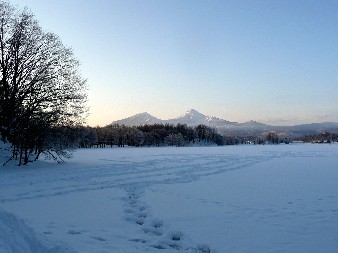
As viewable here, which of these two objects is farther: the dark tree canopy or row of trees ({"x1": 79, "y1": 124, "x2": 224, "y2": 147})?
row of trees ({"x1": 79, "y1": 124, "x2": 224, "y2": 147})

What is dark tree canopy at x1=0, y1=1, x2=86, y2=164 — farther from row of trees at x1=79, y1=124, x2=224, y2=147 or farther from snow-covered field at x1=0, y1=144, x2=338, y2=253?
row of trees at x1=79, y1=124, x2=224, y2=147

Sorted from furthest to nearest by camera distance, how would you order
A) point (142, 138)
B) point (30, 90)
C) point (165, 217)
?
point (142, 138) → point (30, 90) → point (165, 217)

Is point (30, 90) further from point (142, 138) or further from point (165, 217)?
point (142, 138)

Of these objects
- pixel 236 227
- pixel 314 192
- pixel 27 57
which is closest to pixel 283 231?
pixel 236 227

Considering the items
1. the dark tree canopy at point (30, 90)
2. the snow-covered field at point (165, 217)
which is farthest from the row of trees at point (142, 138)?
the snow-covered field at point (165, 217)

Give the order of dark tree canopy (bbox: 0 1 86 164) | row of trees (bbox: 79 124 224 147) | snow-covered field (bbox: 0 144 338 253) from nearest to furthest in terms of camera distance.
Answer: snow-covered field (bbox: 0 144 338 253) → dark tree canopy (bbox: 0 1 86 164) → row of trees (bbox: 79 124 224 147)

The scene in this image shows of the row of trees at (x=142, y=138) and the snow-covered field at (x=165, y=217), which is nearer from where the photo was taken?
the snow-covered field at (x=165, y=217)

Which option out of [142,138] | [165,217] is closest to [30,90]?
[165,217]

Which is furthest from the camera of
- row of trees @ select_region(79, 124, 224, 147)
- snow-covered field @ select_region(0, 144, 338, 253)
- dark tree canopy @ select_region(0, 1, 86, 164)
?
row of trees @ select_region(79, 124, 224, 147)

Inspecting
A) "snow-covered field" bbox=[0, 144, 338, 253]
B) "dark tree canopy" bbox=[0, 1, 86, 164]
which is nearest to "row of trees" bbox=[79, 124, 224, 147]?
"dark tree canopy" bbox=[0, 1, 86, 164]

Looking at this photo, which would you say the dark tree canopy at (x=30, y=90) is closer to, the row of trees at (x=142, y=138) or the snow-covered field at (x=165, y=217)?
the snow-covered field at (x=165, y=217)

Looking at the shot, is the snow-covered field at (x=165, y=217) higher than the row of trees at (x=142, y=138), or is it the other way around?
the row of trees at (x=142, y=138)

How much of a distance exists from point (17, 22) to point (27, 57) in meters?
2.75

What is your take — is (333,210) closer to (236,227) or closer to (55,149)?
(236,227)
